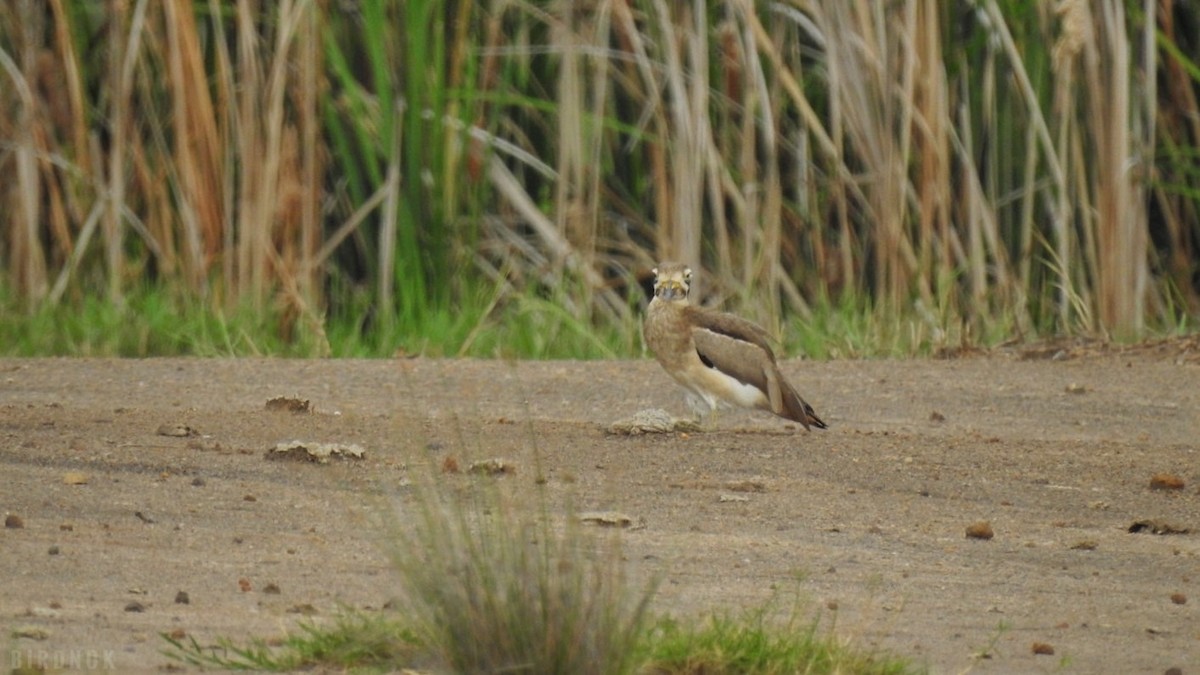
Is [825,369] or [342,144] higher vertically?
[342,144]

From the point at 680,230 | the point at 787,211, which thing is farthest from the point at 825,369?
the point at 787,211

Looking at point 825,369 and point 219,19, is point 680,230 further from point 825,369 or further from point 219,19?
point 219,19

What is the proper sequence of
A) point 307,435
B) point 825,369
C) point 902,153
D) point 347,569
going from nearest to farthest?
point 347,569 → point 307,435 → point 825,369 → point 902,153

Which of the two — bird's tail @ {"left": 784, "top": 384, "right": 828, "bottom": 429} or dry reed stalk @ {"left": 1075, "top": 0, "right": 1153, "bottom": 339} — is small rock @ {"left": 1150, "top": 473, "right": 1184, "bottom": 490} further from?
dry reed stalk @ {"left": 1075, "top": 0, "right": 1153, "bottom": 339}

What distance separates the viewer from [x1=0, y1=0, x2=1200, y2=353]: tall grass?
314 inches

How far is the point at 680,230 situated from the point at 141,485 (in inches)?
141

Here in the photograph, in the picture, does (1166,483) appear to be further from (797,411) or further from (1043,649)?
(1043,649)

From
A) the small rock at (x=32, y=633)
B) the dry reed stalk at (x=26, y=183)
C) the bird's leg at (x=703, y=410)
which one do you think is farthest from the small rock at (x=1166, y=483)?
the dry reed stalk at (x=26, y=183)

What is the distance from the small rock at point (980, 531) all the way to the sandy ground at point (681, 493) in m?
0.02

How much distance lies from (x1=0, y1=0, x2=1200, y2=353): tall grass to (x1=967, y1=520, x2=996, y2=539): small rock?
8.98 ft

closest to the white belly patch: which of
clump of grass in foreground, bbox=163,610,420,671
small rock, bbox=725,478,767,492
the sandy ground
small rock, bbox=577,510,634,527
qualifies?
the sandy ground

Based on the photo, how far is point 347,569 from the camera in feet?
13.7

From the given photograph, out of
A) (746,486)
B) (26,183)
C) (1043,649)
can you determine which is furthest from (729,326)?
(26,183)

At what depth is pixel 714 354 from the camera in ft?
20.2
